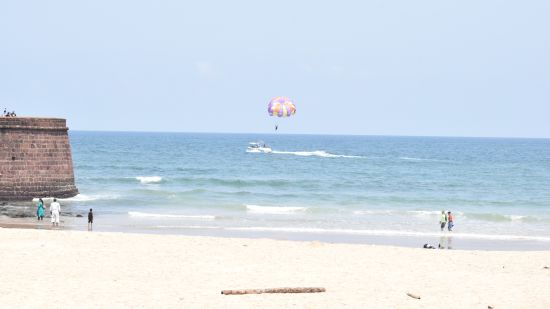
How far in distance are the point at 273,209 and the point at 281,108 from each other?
15246 millimetres

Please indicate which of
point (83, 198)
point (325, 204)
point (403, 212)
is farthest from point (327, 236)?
point (83, 198)

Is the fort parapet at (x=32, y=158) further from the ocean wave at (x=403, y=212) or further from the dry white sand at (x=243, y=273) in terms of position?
the ocean wave at (x=403, y=212)

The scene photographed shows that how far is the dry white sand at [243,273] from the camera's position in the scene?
15.4 m

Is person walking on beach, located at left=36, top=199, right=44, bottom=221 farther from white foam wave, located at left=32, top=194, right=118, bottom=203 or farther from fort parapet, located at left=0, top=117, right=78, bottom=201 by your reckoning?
fort parapet, located at left=0, top=117, right=78, bottom=201

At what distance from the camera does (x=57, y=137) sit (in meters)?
37.7

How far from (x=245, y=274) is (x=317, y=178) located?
42.8 meters

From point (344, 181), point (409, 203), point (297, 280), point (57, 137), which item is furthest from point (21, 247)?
point (344, 181)

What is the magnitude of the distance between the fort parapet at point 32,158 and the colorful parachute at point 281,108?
17.0 m

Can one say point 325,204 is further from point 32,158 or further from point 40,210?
point 40,210

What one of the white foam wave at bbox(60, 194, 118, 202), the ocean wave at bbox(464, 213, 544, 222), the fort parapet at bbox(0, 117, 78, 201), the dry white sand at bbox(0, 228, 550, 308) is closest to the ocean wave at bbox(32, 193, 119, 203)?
the white foam wave at bbox(60, 194, 118, 202)

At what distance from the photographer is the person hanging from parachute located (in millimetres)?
51656

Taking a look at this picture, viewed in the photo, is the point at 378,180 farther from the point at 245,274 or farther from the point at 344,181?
the point at 245,274

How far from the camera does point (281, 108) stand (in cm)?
5200

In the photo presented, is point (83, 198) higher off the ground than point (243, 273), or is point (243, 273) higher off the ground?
point (243, 273)
